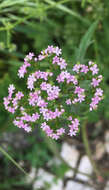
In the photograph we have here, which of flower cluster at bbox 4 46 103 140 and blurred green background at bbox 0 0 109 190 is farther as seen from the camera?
blurred green background at bbox 0 0 109 190

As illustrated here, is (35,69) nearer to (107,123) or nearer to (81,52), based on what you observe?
(81,52)

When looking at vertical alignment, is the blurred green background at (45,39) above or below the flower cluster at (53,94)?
above

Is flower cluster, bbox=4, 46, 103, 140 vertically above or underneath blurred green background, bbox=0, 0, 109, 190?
underneath

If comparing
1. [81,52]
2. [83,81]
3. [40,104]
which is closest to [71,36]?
[81,52]

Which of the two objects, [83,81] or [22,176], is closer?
[83,81]

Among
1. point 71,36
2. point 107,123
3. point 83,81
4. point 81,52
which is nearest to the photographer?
point 83,81
